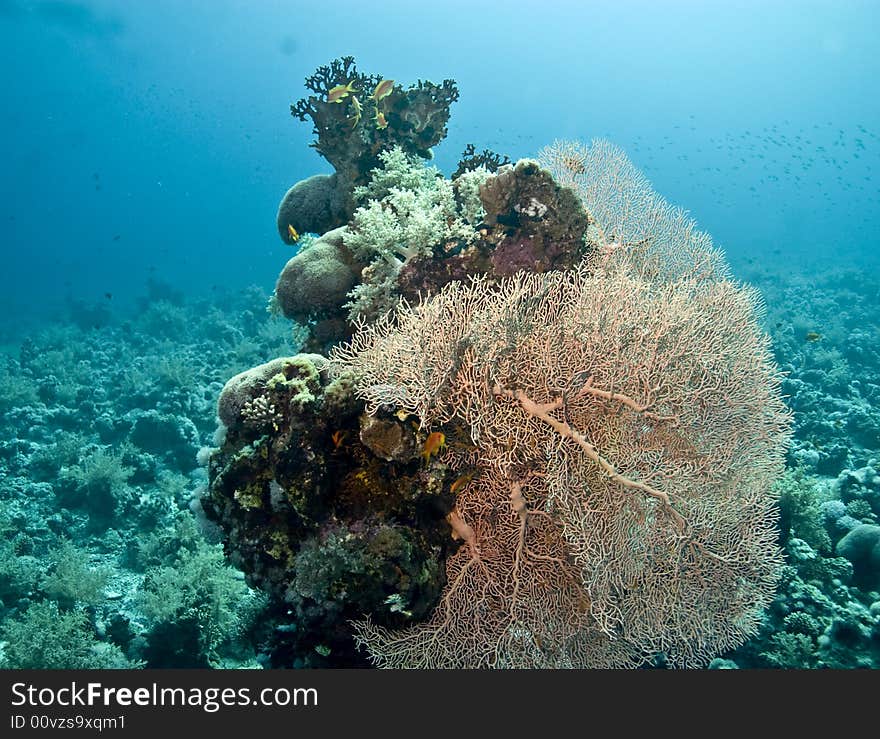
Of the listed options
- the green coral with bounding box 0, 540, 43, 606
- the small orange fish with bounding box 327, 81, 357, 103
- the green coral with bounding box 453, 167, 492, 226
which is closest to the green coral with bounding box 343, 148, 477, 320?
the green coral with bounding box 453, 167, 492, 226

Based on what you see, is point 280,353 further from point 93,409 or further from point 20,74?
point 20,74

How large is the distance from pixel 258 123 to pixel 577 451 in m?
168

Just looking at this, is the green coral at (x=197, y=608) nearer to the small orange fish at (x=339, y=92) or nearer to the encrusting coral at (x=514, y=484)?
the encrusting coral at (x=514, y=484)

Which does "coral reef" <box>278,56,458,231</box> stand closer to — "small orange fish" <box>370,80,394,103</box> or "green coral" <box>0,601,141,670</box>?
"small orange fish" <box>370,80,394,103</box>

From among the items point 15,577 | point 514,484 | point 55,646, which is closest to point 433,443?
point 514,484

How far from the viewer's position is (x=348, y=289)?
6488mm

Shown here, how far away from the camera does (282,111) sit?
14562 centimetres

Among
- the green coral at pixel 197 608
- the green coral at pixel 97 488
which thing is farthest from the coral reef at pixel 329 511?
the green coral at pixel 97 488

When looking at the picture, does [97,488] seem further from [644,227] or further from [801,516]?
[801,516]

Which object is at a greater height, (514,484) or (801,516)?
(801,516)

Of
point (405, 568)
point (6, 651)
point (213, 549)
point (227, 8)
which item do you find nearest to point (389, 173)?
point (405, 568)

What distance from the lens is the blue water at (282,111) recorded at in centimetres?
10288

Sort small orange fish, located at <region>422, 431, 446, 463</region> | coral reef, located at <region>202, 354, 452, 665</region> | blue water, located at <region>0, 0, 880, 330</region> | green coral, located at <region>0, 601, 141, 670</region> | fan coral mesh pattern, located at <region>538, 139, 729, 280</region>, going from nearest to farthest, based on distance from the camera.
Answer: small orange fish, located at <region>422, 431, 446, 463</region>, coral reef, located at <region>202, 354, 452, 665</region>, green coral, located at <region>0, 601, 141, 670</region>, fan coral mesh pattern, located at <region>538, 139, 729, 280</region>, blue water, located at <region>0, 0, 880, 330</region>

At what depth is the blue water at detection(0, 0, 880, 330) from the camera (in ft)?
338
